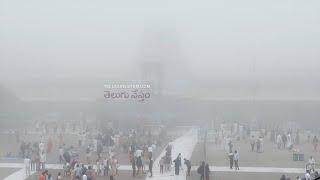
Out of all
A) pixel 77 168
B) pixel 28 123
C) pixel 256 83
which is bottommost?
pixel 77 168

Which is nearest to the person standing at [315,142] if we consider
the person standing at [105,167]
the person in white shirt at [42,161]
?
the person standing at [105,167]

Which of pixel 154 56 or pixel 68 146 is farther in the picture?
pixel 154 56

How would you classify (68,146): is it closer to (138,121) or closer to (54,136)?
(54,136)

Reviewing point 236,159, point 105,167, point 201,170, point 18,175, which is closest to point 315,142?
point 236,159

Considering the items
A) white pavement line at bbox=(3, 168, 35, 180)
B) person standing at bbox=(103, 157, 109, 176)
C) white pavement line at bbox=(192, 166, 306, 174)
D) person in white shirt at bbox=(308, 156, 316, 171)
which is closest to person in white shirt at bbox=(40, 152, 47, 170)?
white pavement line at bbox=(3, 168, 35, 180)

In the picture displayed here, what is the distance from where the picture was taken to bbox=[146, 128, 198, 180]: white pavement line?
11.5m

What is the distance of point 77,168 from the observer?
1126 centimetres

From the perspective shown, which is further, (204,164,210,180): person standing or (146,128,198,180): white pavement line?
(146,128,198,180): white pavement line

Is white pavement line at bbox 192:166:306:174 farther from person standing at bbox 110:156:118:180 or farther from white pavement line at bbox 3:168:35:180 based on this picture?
white pavement line at bbox 3:168:35:180

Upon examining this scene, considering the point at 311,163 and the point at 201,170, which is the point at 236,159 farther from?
the point at 311,163

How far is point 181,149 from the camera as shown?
12.9 metres

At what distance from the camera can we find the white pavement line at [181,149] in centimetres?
1153

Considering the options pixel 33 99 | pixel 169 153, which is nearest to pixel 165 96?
pixel 169 153

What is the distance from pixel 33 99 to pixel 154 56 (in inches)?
132
